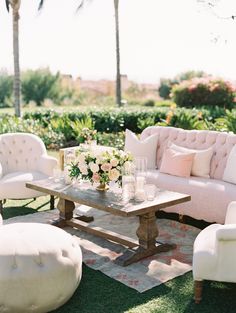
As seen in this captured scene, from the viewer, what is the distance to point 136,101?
2481cm

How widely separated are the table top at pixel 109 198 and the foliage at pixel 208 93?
1137 centimetres

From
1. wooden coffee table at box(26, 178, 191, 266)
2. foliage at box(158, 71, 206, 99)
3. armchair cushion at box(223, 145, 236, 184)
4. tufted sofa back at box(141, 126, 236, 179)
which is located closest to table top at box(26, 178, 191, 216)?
wooden coffee table at box(26, 178, 191, 266)

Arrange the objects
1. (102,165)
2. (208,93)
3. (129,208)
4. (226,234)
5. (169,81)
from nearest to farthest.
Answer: (226,234) → (129,208) → (102,165) → (208,93) → (169,81)

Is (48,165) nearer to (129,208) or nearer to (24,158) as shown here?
(24,158)

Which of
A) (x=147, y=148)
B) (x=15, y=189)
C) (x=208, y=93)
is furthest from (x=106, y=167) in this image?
(x=208, y=93)

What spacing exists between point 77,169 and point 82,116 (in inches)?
287

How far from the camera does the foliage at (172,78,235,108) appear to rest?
15.7m

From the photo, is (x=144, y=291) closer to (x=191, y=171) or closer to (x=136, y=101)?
(x=191, y=171)

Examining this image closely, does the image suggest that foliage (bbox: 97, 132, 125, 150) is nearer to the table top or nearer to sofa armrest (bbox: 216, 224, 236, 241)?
the table top

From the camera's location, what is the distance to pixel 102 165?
452cm

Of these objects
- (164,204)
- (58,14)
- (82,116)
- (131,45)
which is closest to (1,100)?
(131,45)

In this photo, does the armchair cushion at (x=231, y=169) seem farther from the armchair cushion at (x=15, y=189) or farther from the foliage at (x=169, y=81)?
the foliage at (x=169, y=81)

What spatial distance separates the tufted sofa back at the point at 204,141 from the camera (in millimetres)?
5523

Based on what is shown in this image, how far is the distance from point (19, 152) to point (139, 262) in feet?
8.54
